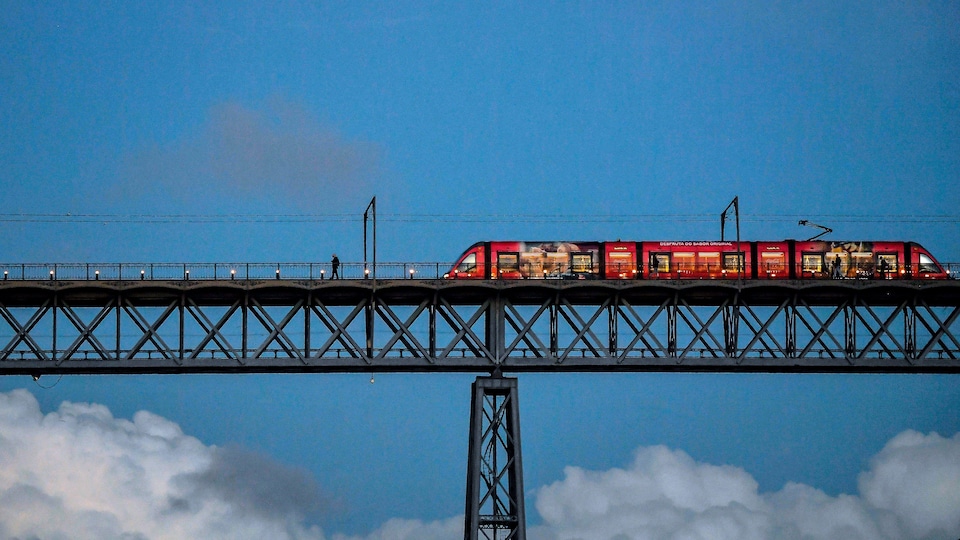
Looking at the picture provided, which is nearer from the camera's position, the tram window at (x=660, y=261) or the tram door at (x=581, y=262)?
the tram door at (x=581, y=262)

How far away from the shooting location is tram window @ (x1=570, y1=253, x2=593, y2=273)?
3846 inches

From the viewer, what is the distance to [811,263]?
99.6m

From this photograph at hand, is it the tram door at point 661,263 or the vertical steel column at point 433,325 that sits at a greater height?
the tram door at point 661,263

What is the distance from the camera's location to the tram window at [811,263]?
99.6m

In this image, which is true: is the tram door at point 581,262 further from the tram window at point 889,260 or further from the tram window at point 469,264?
the tram window at point 889,260

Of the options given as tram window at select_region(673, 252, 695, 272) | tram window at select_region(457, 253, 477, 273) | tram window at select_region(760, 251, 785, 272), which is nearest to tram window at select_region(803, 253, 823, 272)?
tram window at select_region(760, 251, 785, 272)

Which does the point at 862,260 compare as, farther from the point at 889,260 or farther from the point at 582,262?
the point at 582,262

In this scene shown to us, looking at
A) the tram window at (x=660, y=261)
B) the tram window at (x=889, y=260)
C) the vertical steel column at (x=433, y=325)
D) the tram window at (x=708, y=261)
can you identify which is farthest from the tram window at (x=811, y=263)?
the vertical steel column at (x=433, y=325)

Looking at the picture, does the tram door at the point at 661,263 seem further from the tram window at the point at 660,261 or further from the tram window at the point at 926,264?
the tram window at the point at 926,264

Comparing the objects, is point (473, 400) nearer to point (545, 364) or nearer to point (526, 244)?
point (545, 364)

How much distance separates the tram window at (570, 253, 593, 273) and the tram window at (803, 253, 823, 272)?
1223 cm

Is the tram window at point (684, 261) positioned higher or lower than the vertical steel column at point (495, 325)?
higher

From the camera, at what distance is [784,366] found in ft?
294

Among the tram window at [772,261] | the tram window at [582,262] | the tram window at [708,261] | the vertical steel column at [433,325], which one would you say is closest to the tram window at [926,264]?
the tram window at [772,261]
